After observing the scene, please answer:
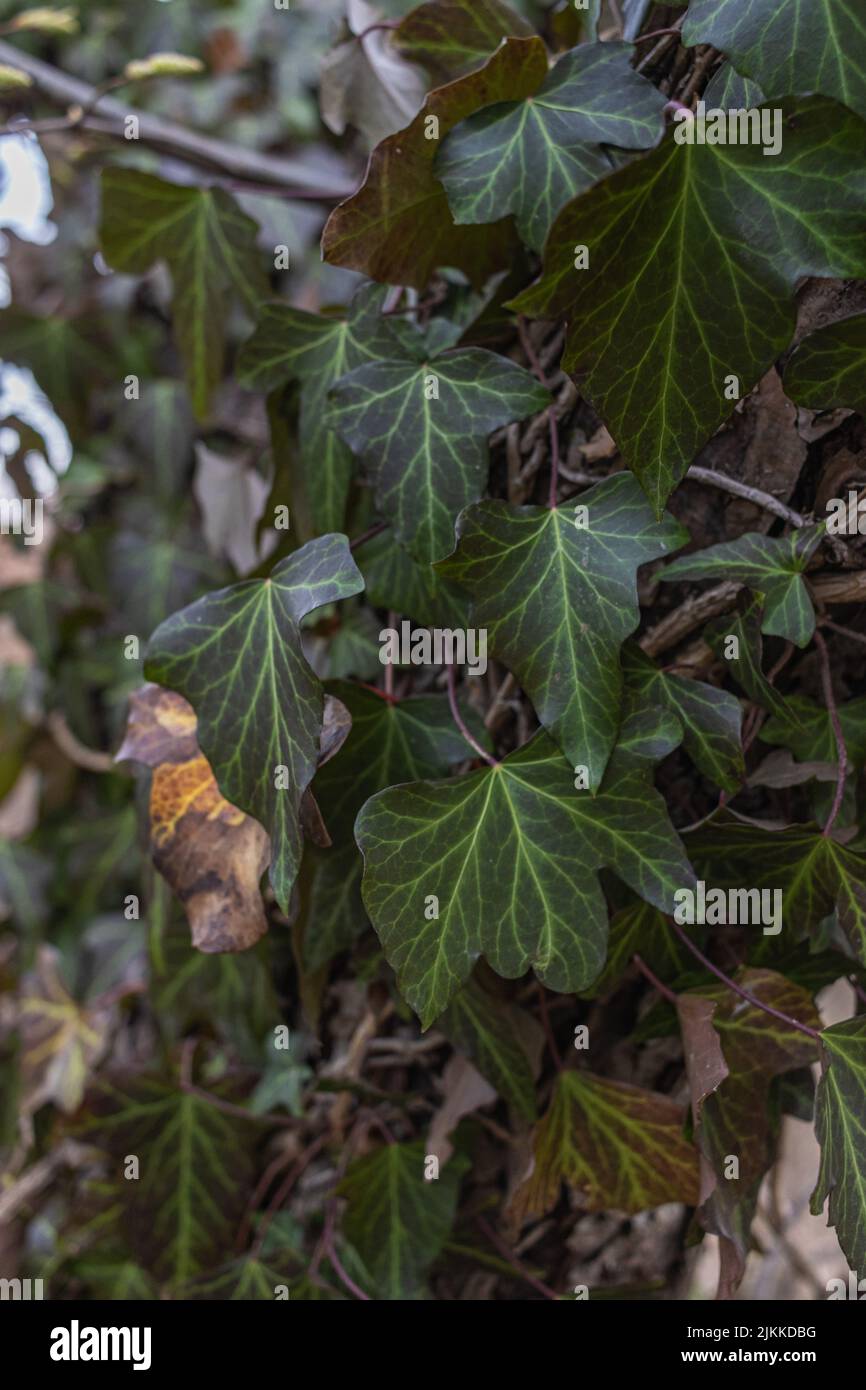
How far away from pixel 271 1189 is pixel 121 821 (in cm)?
47

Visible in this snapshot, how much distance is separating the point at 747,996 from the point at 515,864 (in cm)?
16

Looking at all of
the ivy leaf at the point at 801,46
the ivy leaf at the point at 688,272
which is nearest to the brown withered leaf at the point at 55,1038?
the ivy leaf at the point at 688,272

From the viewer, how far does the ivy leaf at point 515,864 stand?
55 centimetres

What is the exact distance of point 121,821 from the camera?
1221 mm

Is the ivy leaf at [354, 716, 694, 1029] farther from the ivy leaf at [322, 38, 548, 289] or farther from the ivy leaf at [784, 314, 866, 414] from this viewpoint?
the ivy leaf at [322, 38, 548, 289]

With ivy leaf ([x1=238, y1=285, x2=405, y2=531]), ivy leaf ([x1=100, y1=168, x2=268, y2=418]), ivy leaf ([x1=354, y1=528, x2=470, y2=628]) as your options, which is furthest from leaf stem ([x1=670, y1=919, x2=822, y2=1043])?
ivy leaf ([x1=100, y1=168, x2=268, y2=418])

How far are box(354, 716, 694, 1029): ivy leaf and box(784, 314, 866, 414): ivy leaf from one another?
18 cm

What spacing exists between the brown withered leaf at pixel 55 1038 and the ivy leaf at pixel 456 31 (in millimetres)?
912

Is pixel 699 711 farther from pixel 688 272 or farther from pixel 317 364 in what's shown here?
pixel 317 364

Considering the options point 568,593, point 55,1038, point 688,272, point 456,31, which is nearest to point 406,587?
point 568,593

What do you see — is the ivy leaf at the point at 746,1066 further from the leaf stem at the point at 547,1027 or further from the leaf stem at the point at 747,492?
the leaf stem at the point at 747,492

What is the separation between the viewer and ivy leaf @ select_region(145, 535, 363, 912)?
1.82 feet
